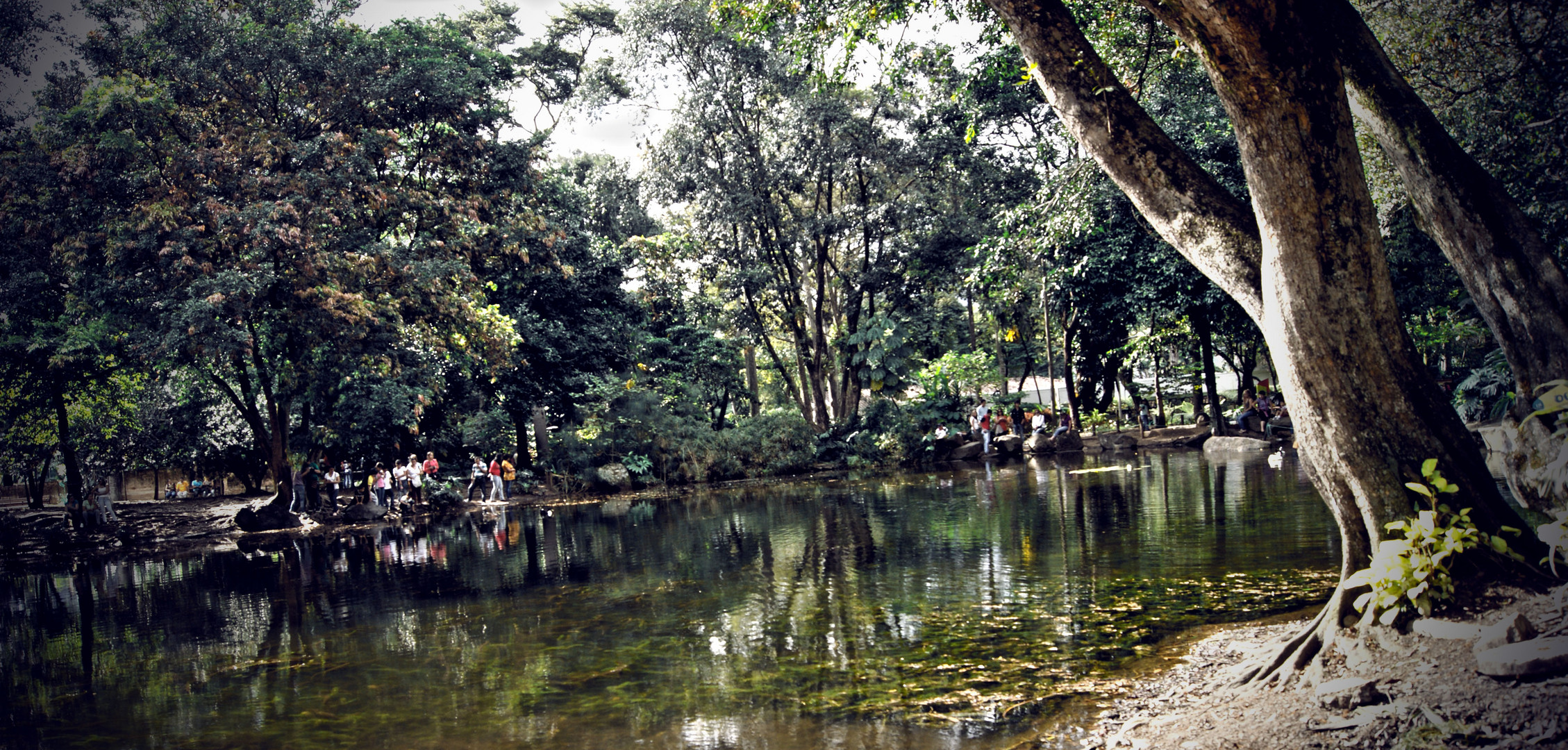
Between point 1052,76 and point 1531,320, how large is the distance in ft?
11.5

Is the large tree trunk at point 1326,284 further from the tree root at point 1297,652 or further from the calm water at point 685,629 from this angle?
the calm water at point 685,629

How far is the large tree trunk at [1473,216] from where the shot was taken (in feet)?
17.6

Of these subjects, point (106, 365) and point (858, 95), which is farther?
point (858, 95)

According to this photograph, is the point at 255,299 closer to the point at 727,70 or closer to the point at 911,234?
the point at 727,70

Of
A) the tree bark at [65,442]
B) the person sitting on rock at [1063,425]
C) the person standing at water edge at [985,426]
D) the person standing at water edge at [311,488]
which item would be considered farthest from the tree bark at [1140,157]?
the tree bark at [65,442]

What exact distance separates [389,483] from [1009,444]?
1645cm

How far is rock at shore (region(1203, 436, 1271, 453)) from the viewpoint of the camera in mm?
19484

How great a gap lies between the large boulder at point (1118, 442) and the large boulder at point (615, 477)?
42.9 ft

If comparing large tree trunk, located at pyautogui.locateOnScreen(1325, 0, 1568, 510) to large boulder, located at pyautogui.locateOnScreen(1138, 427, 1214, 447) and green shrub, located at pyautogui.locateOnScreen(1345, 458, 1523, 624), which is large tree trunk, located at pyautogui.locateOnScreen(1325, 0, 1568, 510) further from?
large boulder, located at pyautogui.locateOnScreen(1138, 427, 1214, 447)

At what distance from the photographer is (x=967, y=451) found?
973 inches

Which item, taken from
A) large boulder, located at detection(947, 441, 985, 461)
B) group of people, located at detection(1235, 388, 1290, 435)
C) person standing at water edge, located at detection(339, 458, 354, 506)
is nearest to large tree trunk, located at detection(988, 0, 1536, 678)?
group of people, located at detection(1235, 388, 1290, 435)

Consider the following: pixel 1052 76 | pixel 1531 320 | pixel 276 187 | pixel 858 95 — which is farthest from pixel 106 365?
pixel 1531 320

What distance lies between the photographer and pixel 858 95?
84.6ft

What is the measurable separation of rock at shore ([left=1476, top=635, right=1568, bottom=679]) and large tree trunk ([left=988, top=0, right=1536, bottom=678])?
2.84 feet
